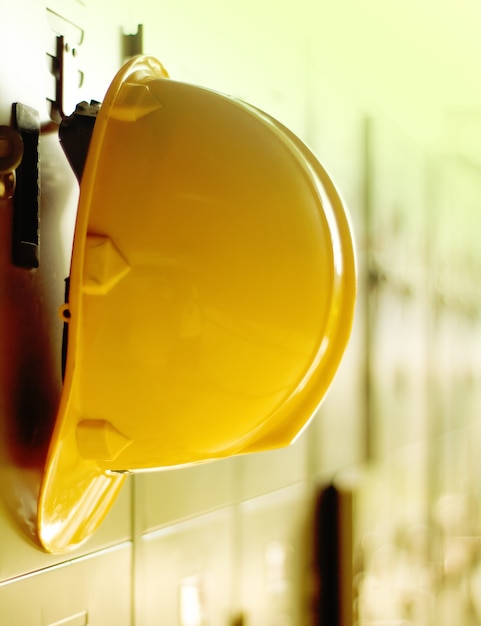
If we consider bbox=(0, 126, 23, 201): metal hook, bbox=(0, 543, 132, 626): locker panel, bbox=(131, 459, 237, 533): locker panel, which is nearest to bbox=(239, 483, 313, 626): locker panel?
bbox=(131, 459, 237, 533): locker panel

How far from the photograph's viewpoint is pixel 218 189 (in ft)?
2.79

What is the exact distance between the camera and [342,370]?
6.54ft

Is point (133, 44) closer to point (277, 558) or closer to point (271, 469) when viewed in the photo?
point (271, 469)

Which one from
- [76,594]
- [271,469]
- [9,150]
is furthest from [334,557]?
[9,150]

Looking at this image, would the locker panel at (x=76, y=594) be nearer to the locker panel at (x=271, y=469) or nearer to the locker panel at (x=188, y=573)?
the locker panel at (x=188, y=573)

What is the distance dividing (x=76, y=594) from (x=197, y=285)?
65cm

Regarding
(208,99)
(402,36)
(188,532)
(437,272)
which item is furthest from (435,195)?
(208,99)

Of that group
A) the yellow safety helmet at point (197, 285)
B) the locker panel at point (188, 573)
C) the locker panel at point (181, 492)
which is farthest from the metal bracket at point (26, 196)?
the locker panel at point (188, 573)

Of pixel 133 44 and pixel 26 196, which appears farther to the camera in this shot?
pixel 133 44

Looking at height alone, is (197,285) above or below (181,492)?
above

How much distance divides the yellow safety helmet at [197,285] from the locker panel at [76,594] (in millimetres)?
268

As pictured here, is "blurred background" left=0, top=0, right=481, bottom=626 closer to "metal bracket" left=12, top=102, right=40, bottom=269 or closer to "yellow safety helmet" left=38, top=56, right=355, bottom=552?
"metal bracket" left=12, top=102, right=40, bottom=269

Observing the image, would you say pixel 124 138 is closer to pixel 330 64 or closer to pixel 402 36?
pixel 330 64

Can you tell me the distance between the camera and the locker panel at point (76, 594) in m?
1.05
